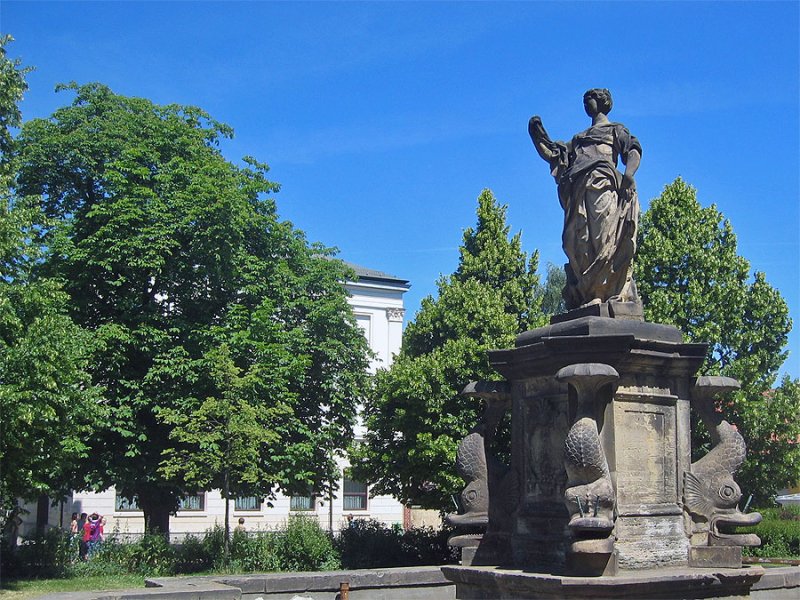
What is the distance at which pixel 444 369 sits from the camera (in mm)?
25438

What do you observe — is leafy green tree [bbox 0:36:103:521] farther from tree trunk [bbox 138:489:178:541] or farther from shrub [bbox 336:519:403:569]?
shrub [bbox 336:519:403:569]

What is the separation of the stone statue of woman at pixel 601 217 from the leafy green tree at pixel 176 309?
14.1 metres

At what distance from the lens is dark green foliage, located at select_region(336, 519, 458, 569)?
24.4 m

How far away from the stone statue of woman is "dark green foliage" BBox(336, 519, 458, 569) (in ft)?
51.2

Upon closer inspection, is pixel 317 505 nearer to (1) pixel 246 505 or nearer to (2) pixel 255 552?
(1) pixel 246 505

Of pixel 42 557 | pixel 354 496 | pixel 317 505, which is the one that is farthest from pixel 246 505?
pixel 42 557

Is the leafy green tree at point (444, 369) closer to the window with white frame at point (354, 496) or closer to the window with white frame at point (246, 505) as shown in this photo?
the window with white frame at point (246, 505)

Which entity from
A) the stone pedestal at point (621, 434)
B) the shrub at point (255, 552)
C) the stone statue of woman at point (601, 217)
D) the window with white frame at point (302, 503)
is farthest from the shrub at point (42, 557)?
the stone statue of woman at point (601, 217)

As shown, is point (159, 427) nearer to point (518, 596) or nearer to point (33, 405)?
point (33, 405)

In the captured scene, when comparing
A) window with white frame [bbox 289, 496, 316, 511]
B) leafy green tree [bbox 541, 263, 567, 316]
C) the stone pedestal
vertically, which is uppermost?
leafy green tree [bbox 541, 263, 567, 316]

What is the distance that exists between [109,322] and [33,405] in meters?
7.14

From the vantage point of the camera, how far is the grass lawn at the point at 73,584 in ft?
65.0

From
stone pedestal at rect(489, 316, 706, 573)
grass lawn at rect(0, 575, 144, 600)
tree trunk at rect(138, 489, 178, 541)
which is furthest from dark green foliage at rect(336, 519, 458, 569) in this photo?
stone pedestal at rect(489, 316, 706, 573)

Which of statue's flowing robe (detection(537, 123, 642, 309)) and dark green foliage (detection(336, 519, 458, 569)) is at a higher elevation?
statue's flowing robe (detection(537, 123, 642, 309))
